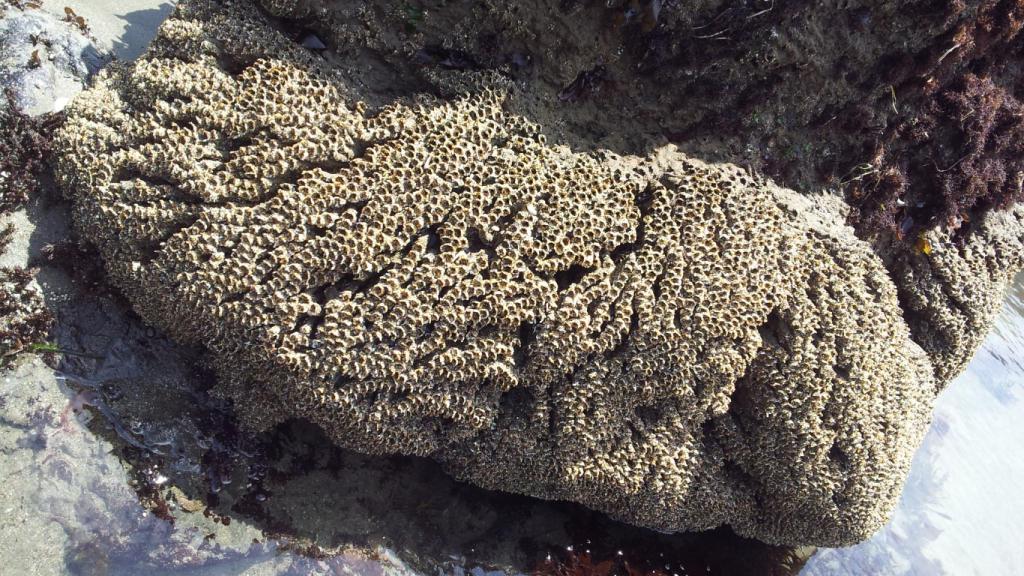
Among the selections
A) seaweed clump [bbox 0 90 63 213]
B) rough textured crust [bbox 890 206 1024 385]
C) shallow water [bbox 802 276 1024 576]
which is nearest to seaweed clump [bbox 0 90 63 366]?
seaweed clump [bbox 0 90 63 213]

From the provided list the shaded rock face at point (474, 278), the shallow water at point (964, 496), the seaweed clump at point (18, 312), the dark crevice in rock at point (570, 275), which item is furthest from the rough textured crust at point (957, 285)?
the seaweed clump at point (18, 312)

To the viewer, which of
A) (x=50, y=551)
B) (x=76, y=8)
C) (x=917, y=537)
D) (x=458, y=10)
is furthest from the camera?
(x=917, y=537)

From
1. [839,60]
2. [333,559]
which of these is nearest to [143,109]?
[333,559]

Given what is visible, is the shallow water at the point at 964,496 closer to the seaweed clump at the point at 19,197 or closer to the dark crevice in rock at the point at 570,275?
the dark crevice in rock at the point at 570,275

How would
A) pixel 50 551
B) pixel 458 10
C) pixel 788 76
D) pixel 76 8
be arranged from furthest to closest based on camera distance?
pixel 76 8, pixel 788 76, pixel 458 10, pixel 50 551

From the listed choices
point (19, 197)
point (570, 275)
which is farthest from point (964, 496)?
point (19, 197)

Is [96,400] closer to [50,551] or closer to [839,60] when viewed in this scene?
[50,551]
